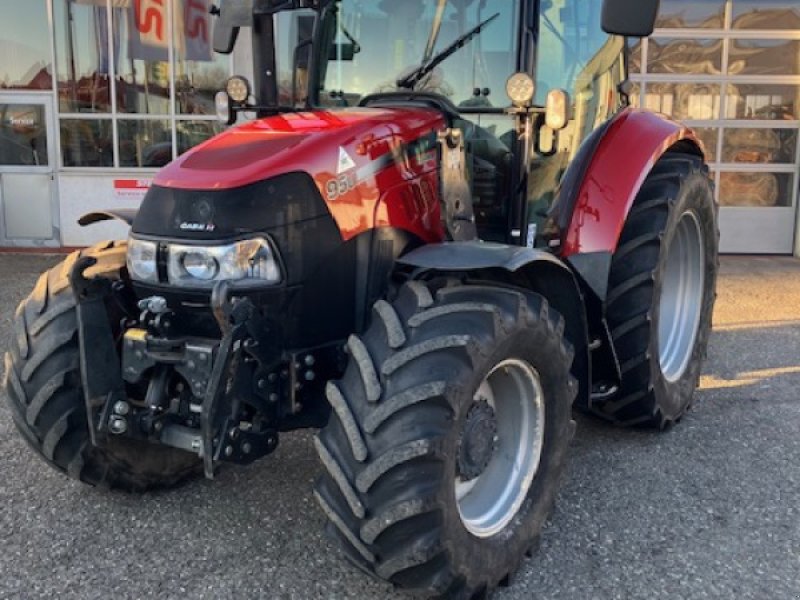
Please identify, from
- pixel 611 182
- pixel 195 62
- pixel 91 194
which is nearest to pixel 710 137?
pixel 195 62

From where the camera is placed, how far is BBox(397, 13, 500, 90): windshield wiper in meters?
3.58

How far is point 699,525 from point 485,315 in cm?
145

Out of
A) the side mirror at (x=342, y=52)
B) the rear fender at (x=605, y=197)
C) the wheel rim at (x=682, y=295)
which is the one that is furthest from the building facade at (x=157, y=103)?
the side mirror at (x=342, y=52)

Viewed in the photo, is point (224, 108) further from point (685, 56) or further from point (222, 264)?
point (685, 56)

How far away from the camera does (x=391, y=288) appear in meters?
3.13

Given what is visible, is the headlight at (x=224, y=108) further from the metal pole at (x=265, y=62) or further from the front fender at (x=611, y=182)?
the front fender at (x=611, y=182)

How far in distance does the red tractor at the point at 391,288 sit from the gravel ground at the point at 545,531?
8.0 inches

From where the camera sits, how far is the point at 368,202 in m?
3.15

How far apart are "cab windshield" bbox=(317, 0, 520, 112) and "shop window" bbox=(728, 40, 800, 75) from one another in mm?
7631

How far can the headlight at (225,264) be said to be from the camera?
2879mm

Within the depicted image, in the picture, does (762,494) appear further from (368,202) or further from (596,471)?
(368,202)

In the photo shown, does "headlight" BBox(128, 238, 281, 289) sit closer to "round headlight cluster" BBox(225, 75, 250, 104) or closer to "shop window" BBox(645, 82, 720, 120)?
"round headlight cluster" BBox(225, 75, 250, 104)

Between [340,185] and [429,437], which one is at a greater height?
[340,185]

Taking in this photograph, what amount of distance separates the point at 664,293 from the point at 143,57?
7.68m
